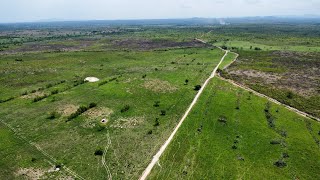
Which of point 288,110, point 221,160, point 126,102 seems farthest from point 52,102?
point 288,110

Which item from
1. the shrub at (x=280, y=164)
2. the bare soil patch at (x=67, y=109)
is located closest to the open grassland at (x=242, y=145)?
the shrub at (x=280, y=164)

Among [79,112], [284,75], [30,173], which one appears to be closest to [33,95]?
[79,112]

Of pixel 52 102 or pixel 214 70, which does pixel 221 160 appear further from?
pixel 214 70

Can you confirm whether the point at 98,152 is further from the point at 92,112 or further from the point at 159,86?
the point at 159,86

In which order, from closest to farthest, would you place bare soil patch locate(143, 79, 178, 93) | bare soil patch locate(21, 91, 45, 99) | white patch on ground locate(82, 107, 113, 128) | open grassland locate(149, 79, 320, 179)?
open grassland locate(149, 79, 320, 179) → white patch on ground locate(82, 107, 113, 128) → bare soil patch locate(21, 91, 45, 99) → bare soil patch locate(143, 79, 178, 93)

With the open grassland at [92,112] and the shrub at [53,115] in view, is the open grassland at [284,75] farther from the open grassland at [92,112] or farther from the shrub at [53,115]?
the shrub at [53,115]

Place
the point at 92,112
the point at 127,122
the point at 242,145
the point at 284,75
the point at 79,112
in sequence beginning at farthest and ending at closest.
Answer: the point at 284,75 → the point at 92,112 → the point at 79,112 → the point at 127,122 → the point at 242,145

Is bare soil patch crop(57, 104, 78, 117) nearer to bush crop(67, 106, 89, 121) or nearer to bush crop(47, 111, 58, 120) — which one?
bush crop(47, 111, 58, 120)

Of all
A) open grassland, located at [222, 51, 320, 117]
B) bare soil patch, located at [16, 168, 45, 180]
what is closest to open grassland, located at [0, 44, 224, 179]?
bare soil patch, located at [16, 168, 45, 180]
